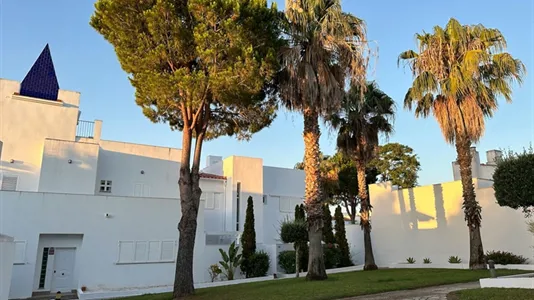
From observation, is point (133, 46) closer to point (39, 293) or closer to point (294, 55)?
point (294, 55)

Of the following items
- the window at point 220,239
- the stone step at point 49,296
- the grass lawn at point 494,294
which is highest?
the window at point 220,239

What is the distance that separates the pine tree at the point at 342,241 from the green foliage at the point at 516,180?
1433 centimetres

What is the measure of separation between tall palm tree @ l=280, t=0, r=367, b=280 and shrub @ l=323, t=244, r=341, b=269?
32.4 ft

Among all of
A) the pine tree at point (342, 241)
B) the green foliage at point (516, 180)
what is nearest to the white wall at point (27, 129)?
the pine tree at point (342, 241)

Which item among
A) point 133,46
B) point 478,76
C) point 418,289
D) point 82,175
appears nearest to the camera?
point 418,289

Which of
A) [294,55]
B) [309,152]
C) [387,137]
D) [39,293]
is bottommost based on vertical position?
[39,293]

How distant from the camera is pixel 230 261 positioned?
73.5 feet

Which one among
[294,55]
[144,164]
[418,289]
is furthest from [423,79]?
[144,164]

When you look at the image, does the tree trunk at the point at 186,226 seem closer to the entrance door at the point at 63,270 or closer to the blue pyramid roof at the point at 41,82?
the entrance door at the point at 63,270

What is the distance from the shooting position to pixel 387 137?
2288 cm

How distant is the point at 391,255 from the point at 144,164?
56.9 feet

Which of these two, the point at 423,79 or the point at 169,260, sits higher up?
the point at 423,79

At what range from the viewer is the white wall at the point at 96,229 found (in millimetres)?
18547

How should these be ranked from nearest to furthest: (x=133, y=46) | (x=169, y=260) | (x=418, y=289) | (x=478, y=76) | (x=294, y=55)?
(x=418, y=289), (x=133, y=46), (x=294, y=55), (x=478, y=76), (x=169, y=260)
